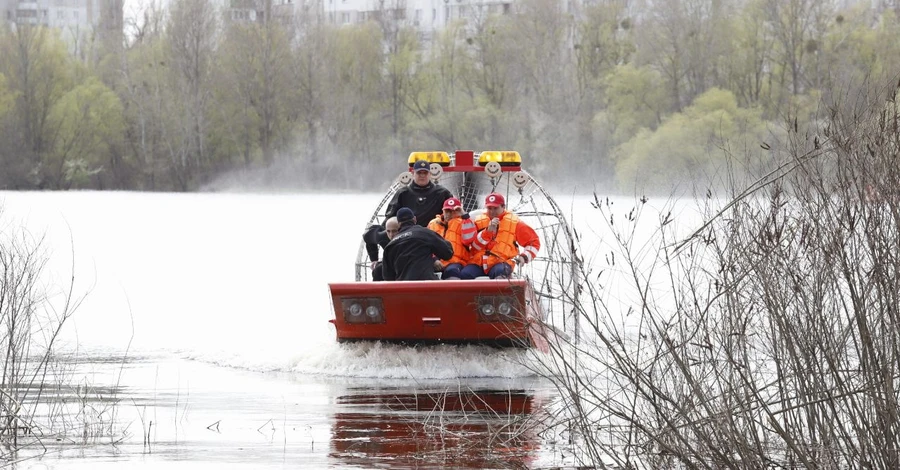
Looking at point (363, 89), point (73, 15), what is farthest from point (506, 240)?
point (73, 15)

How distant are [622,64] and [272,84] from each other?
1535cm

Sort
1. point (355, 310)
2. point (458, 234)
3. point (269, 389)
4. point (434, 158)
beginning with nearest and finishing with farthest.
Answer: point (355, 310) → point (269, 389) → point (458, 234) → point (434, 158)

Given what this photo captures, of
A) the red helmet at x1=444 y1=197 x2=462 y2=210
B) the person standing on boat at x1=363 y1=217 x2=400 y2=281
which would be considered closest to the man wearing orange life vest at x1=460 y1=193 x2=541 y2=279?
the red helmet at x1=444 y1=197 x2=462 y2=210

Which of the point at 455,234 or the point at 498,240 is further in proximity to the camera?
the point at 455,234

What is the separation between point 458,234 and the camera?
41.2ft

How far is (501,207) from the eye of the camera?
1231 cm

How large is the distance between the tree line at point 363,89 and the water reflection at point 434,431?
44.1 meters

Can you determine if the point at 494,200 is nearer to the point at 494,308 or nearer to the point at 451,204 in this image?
the point at 451,204

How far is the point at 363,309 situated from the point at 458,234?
3.51ft

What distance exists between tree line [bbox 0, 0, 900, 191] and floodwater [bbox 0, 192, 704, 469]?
94.0ft

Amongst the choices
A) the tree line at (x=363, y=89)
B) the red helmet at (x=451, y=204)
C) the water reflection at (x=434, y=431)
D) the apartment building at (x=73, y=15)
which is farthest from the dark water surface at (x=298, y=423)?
the apartment building at (x=73, y=15)

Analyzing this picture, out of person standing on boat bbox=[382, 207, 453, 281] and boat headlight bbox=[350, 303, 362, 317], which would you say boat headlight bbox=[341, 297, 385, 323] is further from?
person standing on boat bbox=[382, 207, 453, 281]

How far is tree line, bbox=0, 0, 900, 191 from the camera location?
5653 centimetres

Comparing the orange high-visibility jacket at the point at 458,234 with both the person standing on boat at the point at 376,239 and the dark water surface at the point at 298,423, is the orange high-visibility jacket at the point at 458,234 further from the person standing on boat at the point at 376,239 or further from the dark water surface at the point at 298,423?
the dark water surface at the point at 298,423
